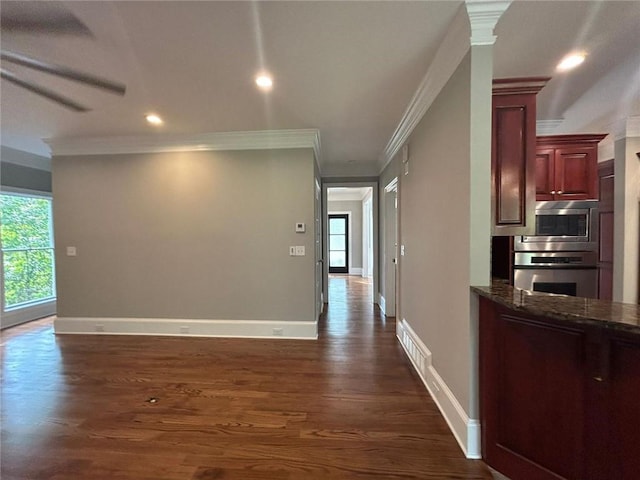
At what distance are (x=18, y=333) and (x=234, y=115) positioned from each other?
14.4 ft

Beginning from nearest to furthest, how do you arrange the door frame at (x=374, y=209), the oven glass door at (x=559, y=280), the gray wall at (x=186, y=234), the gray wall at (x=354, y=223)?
the oven glass door at (x=559, y=280)
the gray wall at (x=186, y=234)
the door frame at (x=374, y=209)
the gray wall at (x=354, y=223)

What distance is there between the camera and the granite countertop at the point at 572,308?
42.1 inches

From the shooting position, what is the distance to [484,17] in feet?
5.05

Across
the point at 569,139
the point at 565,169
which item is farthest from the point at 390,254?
the point at 569,139

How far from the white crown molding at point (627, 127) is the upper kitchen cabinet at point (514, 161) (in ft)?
6.86

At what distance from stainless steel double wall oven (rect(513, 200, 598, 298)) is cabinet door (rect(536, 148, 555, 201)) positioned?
0.33ft

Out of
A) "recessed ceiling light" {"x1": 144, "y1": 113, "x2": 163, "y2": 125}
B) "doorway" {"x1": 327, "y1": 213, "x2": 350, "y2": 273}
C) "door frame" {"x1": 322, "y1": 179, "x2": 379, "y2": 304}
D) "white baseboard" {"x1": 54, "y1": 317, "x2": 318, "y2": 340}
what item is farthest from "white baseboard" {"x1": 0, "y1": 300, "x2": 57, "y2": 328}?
"doorway" {"x1": 327, "y1": 213, "x2": 350, "y2": 273}

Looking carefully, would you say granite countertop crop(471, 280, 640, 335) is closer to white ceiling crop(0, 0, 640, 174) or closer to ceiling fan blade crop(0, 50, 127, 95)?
white ceiling crop(0, 0, 640, 174)

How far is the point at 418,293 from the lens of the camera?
2.71 metres

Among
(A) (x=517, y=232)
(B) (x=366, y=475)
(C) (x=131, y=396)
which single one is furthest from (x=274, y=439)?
(A) (x=517, y=232)

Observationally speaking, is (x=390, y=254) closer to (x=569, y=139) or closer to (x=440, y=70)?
(x=569, y=139)

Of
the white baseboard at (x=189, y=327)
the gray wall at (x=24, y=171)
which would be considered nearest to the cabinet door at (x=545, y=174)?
the white baseboard at (x=189, y=327)

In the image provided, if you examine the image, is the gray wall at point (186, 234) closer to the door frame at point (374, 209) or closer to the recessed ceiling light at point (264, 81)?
the recessed ceiling light at point (264, 81)

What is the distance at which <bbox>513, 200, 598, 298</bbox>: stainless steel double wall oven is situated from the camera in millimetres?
2516
